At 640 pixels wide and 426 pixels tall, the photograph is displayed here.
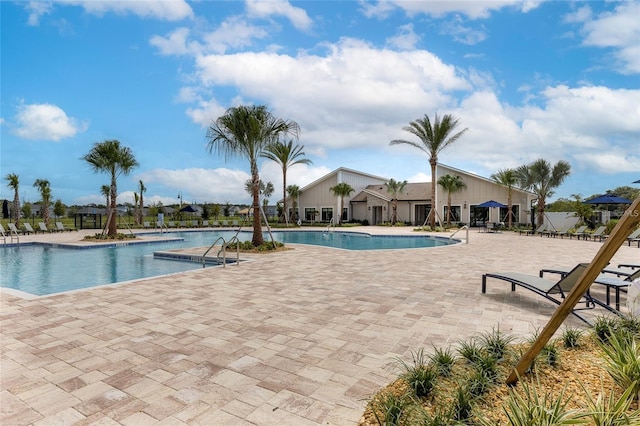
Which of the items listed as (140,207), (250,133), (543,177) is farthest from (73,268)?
(543,177)

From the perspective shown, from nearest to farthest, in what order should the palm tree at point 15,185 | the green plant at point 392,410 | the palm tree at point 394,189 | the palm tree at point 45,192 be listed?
the green plant at point 392,410
the palm tree at point 15,185
the palm tree at point 45,192
the palm tree at point 394,189

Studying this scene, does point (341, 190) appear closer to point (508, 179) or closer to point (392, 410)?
point (508, 179)

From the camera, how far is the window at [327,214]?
39.4 metres

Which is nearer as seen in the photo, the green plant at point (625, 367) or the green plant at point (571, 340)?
the green plant at point (625, 367)

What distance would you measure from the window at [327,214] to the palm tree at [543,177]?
64.1 feet

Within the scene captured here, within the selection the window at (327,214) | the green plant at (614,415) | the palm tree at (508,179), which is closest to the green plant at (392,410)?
the green plant at (614,415)

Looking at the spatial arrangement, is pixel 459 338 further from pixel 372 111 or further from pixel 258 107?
pixel 372 111

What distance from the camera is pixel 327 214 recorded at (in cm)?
3972

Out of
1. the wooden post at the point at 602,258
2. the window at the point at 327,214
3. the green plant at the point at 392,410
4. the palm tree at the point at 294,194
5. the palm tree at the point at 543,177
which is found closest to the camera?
the wooden post at the point at 602,258

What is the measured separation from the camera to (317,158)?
109 feet

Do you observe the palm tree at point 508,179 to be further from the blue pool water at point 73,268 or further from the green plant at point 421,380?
the green plant at point 421,380

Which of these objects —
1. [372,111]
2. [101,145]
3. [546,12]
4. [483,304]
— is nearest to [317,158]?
[372,111]

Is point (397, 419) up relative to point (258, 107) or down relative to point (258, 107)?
down

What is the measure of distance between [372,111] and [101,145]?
15623mm
